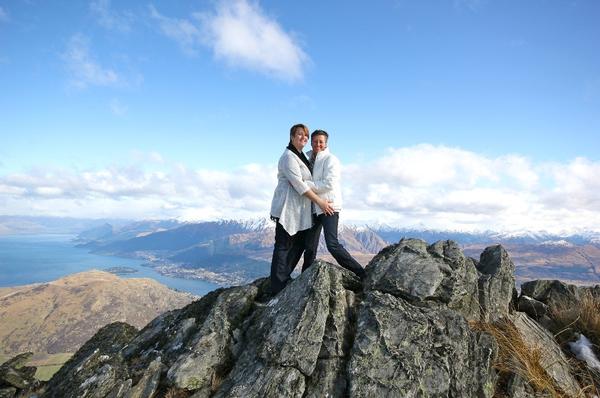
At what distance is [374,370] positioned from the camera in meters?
8.66

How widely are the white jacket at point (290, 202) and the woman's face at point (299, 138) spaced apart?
0.41 meters

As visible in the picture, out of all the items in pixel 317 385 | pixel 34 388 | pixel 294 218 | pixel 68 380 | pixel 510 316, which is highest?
pixel 294 218

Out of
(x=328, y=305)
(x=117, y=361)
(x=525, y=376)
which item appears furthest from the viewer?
(x=117, y=361)

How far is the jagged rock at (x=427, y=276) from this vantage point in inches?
440

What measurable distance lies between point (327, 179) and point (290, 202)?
1504 mm

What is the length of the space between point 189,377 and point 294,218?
5674mm

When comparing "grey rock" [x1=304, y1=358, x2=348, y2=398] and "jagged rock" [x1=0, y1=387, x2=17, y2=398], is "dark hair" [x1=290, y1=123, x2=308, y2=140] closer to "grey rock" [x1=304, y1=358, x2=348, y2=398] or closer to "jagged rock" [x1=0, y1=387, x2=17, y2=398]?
"grey rock" [x1=304, y1=358, x2=348, y2=398]

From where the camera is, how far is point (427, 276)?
451 inches

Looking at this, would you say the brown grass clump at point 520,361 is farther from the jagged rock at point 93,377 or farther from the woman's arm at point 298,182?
the jagged rock at point 93,377

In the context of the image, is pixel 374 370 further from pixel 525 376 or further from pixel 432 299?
pixel 525 376

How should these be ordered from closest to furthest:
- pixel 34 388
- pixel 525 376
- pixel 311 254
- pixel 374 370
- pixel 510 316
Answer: pixel 374 370, pixel 525 376, pixel 510 316, pixel 311 254, pixel 34 388

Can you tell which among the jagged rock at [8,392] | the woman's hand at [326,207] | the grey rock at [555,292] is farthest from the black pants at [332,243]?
the jagged rock at [8,392]

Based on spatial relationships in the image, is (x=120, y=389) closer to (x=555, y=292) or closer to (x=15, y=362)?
(x=15, y=362)

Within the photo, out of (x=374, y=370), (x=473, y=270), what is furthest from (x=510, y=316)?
(x=374, y=370)
